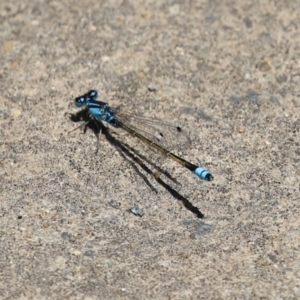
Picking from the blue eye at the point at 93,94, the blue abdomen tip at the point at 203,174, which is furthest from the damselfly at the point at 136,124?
the blue abdomen tip at the point at 203,174

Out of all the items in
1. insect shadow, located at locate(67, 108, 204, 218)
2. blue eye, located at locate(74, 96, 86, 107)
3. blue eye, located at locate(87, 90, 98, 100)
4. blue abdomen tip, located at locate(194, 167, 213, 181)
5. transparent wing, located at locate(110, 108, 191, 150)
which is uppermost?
blue eye, located at locate(87, 90, 98, 100)

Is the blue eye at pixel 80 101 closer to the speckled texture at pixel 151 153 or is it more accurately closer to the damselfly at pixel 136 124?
the damselfly at pixel 136 124

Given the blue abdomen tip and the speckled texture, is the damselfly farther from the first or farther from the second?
the blue abdomen tip

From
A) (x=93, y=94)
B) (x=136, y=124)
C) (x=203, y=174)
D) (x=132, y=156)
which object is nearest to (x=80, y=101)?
(x=93, y=94)

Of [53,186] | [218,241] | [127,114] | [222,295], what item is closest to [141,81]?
[127,114]

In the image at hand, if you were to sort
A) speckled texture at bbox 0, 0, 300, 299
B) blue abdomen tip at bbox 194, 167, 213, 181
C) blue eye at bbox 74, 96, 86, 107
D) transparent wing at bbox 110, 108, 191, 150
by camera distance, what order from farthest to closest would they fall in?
blue eye at bbox 74, 96, 86, 107 → transparent wing at bbox 110, 108, 191, 150 → blue abdomen tip at bbox 194, 167, 213, 181 → speckled texture at bbox 0, 0, 300, 299

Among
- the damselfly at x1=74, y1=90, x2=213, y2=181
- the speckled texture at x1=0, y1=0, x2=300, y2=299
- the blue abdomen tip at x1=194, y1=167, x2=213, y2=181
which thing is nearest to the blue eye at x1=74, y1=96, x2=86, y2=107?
the damselfly at x1=74, y1=90, x2=213, y2=181
